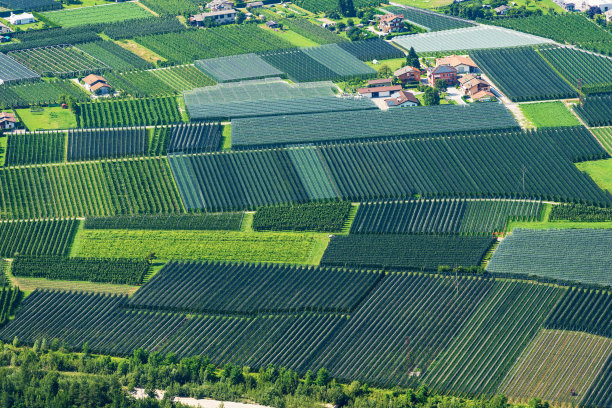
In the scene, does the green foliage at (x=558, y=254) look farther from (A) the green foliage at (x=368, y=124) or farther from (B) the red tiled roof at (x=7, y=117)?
(B) the red tiled roof at (x=7, y=117)

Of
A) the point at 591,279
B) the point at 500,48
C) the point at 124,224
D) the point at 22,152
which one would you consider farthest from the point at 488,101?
the point at 22,152

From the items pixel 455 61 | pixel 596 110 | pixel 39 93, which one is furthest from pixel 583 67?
pixel 39 93

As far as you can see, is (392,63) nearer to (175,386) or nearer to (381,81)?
(381,81)

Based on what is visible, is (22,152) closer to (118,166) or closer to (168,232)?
(118,166)

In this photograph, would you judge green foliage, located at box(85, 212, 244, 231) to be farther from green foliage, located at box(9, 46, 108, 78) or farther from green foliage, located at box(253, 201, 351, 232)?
green foliage, located at box(9, 46, 108, 78)

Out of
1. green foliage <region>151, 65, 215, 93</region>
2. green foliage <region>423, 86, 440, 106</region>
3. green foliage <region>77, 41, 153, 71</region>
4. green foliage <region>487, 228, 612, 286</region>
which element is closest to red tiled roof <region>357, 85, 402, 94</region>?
green foliage <region>423, 86, 440, 106</region>
